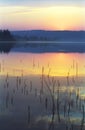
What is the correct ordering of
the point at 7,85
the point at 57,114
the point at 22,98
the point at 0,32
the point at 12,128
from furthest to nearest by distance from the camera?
the point at 0,32, the point at 7,85, the point at 22,98, the point at 57,114, the point at 12,128

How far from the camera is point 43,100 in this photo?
6.32 m

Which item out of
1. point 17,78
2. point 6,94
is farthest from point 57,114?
point 17,78

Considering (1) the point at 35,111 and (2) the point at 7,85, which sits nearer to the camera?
(1) the point at 35,111

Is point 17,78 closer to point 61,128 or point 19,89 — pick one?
point 19,89

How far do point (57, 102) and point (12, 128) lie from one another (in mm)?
1278

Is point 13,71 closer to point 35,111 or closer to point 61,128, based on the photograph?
point 35,111

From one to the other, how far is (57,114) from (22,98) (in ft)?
3.76

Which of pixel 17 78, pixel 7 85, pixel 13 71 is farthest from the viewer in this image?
pixel 13 71

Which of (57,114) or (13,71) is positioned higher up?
(13,71)

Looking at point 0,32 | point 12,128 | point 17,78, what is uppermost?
point 0,32

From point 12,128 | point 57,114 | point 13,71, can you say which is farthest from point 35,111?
point 13,71

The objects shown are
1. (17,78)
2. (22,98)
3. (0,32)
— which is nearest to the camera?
(22,98)

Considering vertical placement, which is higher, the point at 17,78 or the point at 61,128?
the point at 17,78

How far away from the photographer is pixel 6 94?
677cm
